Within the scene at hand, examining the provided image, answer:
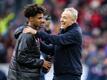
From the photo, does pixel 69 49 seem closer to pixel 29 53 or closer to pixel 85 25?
pixel 29 53

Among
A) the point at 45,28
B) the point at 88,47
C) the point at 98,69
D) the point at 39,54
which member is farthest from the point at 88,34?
the point at 39,54

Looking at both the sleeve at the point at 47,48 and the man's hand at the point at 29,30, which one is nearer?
the man's hand at the point at 29,30

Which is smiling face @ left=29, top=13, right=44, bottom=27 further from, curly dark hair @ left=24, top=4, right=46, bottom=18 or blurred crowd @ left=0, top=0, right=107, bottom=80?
blurred crowd @ left=0, top=0, right=107, bottom=80

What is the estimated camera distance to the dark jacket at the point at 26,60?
11.8 meters

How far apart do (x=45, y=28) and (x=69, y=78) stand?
1.60 m

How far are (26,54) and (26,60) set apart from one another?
10cm

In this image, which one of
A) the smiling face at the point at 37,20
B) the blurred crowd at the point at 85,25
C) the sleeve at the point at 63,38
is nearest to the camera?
the sleeve at the point at 63,38

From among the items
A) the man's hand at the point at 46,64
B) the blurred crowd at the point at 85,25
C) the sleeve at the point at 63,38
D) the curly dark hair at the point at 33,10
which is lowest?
the man's hand at the point at 46,64

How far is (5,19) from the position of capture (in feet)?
73.1

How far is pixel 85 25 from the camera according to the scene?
20875 mm

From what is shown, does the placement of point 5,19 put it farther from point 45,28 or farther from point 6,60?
point 45,28

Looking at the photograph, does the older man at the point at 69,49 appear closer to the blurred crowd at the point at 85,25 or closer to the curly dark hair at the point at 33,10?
the curly dark hair at the point at 33,10

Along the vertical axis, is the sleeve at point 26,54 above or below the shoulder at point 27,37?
below

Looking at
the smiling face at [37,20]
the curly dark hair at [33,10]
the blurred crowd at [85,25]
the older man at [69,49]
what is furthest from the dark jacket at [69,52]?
the blurred crowd at [85,25]
